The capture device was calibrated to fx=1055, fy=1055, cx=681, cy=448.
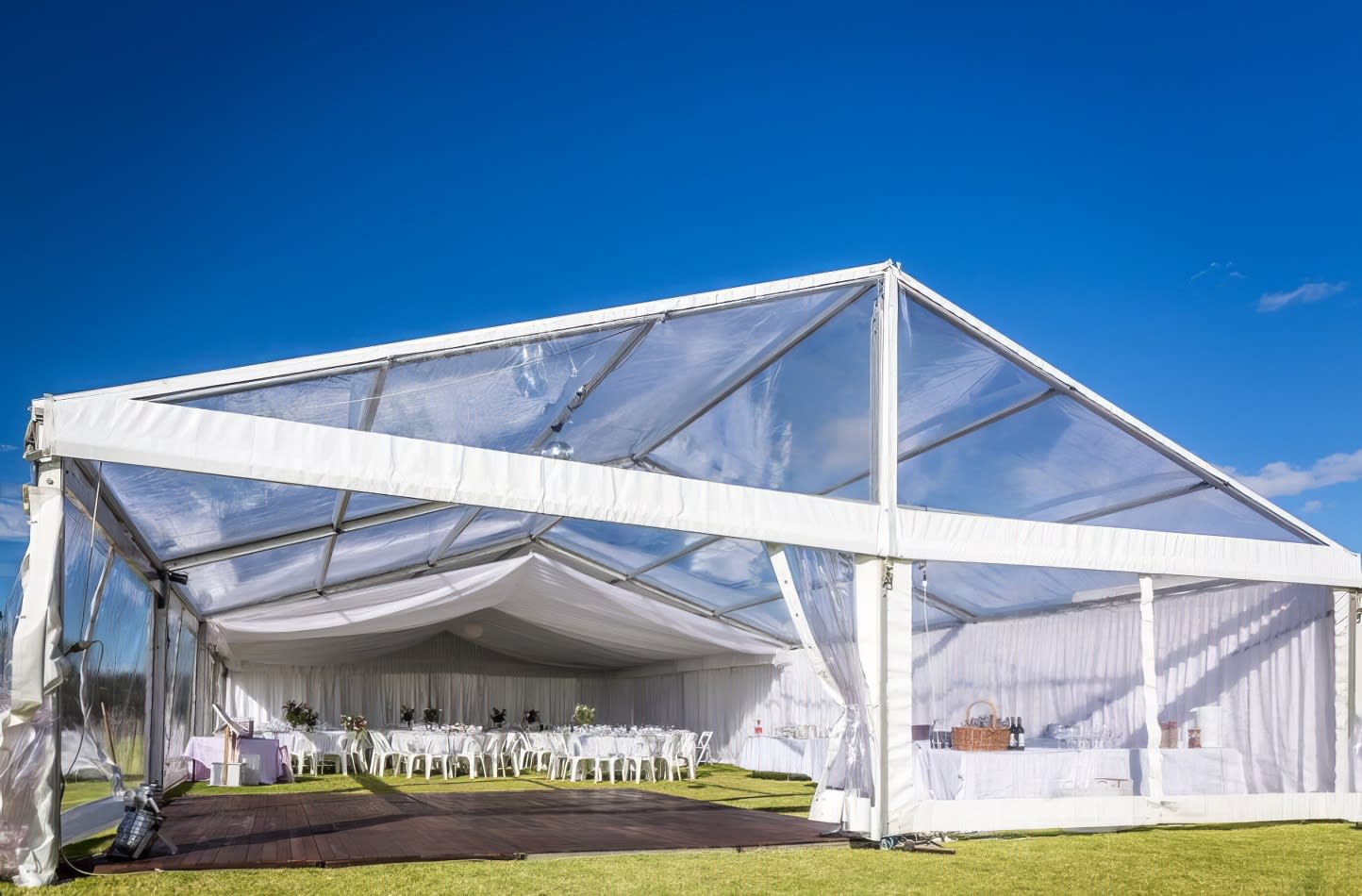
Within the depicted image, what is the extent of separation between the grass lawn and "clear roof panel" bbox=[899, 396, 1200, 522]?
3010 mm

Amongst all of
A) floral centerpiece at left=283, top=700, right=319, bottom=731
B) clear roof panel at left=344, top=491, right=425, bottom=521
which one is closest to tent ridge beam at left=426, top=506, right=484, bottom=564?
clear roof panel at left=344, top=491, right=425, bottom=521

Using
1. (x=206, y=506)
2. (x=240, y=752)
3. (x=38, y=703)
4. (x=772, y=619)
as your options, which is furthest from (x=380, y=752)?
(x=38, y=703)

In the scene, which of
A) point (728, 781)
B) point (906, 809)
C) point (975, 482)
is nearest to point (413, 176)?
point (728, 781)

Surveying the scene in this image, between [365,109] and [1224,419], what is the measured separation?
19371 millimetres

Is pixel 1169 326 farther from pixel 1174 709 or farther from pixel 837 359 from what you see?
pixel 837 359

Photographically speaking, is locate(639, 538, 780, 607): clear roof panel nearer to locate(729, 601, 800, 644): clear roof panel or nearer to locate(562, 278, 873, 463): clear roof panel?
locate(729, 601, 800, 644): clear roof panel

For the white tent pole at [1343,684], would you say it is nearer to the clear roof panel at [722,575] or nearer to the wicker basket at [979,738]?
the wicker basket at [979,738]

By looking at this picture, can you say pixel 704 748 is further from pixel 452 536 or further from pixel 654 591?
pixel 452 536

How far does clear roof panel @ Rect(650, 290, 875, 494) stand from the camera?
8.56m

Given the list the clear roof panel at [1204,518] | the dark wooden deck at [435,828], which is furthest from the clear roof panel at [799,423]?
the dark wooden deck at [435,828]

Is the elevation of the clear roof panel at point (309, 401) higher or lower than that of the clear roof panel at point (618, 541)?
higher

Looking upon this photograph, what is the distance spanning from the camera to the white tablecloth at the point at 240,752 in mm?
14852

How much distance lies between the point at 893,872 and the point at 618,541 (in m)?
7.09

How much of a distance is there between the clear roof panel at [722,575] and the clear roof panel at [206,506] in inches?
178
